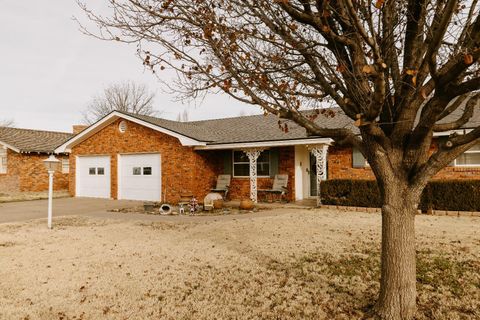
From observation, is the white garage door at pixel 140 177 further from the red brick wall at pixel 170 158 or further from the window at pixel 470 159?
the window at pixel 470 159

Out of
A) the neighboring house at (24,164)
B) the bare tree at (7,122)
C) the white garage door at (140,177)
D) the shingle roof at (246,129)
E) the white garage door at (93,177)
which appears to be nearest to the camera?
the shingle roof at (246,129)

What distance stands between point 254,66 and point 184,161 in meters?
11.7

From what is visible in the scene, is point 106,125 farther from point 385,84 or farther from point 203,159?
point 385,84

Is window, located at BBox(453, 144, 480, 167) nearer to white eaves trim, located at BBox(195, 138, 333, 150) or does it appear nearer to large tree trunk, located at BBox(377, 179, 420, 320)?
white eaves trim, located at BBox(195, 138, 333, 150)

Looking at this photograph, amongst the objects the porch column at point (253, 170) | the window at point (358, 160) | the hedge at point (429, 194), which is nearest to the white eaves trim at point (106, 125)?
the porch column at point (253, 170)

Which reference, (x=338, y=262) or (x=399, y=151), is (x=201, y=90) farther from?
(x=338, y=262)

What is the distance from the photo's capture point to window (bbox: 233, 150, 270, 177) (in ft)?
52.1

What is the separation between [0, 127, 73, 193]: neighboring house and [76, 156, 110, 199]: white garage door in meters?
4.46

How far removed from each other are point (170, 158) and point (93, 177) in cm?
586

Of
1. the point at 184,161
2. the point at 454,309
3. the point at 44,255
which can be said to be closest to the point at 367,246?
the point at 454,309

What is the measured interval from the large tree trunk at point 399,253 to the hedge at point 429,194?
7.05 meters

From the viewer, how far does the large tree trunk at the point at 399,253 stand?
3.50 metres

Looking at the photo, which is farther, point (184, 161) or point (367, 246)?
point (184, 161)

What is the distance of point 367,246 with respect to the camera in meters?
6.79
